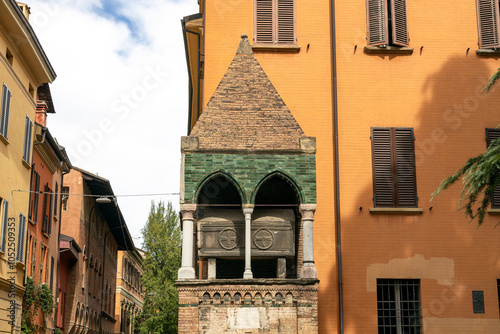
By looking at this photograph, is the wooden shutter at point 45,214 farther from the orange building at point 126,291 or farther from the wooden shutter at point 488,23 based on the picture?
the orange building at point 126,291

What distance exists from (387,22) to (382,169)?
4270 millimetres

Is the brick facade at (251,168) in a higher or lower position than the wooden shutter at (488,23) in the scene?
lower

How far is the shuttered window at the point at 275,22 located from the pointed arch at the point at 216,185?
469 centimetres

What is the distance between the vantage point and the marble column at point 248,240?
1617cm

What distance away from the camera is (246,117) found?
17.6m

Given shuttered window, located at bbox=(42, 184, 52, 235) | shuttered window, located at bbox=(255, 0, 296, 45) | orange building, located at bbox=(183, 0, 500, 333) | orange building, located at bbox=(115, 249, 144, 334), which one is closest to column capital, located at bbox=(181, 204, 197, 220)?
orange building, located at bbox=(183, 0, 500, 333)

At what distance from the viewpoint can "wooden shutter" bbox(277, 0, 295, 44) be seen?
20.4 meters

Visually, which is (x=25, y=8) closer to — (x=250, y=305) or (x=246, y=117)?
(x=246, y=117)

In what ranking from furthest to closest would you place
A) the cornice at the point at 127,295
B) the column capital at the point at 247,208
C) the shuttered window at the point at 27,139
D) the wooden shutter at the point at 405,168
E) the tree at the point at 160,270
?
the cornice at the point at 127,295 < the tree at the point at 160,270 < the shuttered window at the point at 27,139 < the wooden shutter at the point at 405,168 < the column capital at the point at 247,208

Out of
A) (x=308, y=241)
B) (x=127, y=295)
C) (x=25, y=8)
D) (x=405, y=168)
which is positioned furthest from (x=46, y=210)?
(x=127, y=295)

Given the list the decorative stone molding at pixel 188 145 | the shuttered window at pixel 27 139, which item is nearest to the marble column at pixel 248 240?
the decorative stone molding at pixel 188 145

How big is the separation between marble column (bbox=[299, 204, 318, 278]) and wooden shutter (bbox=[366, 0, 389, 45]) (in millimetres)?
6038

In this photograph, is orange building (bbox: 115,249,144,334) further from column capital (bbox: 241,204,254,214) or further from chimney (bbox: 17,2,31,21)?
column capital (bbox: 241,204,254,214)

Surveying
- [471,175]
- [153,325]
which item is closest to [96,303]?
[153,325]
